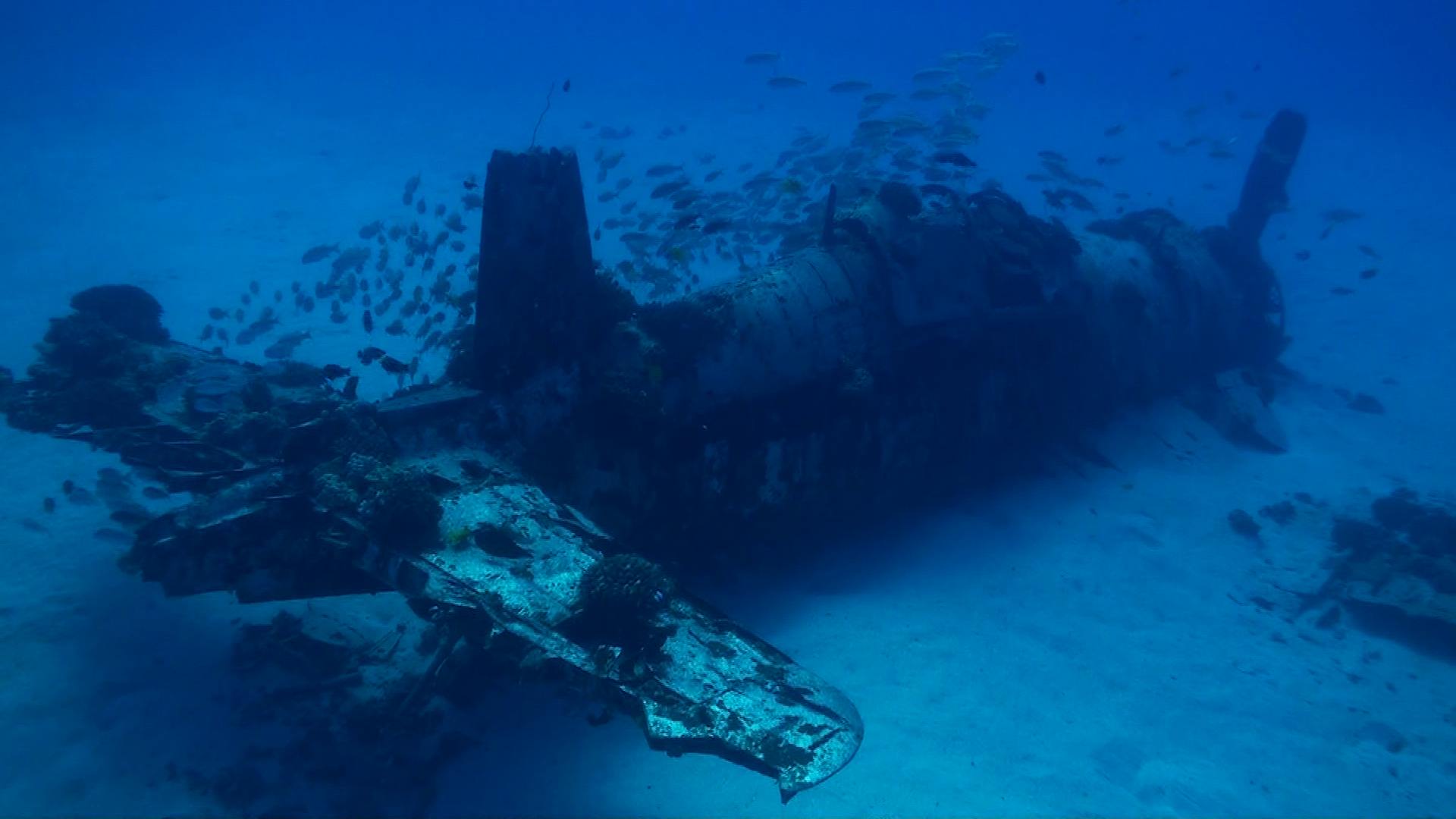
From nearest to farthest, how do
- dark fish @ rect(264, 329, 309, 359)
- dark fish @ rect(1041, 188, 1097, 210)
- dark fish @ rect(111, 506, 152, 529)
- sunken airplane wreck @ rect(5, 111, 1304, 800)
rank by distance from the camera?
sunken airplane wreck @ rect(5, 111, 1304, 800)
dark fish @ rect(111, 506, 152, 529)
dark fish @ rect(264, 329, 309, 359)
dark fish @ rect(1041, 188, 1097, 210)

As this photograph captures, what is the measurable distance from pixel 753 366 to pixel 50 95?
2352 inches

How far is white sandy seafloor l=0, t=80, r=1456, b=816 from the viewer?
6383 millimetres

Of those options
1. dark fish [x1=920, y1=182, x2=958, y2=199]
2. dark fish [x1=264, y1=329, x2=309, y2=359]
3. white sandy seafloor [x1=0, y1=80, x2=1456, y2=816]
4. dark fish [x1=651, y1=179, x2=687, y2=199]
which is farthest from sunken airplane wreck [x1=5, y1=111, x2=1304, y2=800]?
dark fish [x1=651, y1=179, x2=687, y2=199]

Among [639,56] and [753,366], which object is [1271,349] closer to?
[753,366]

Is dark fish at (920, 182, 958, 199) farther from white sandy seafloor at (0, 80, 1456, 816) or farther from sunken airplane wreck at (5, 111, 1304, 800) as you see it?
white sandy seafloor at (0, 80, 1456, 816)

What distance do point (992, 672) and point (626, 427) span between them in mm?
5026

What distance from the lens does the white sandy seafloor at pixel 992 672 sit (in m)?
6.38

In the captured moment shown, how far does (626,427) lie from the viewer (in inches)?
307

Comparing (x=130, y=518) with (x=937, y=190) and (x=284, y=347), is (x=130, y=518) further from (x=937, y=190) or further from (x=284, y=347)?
(x=937, y=190)

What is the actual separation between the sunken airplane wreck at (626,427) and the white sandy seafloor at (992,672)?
1.10m

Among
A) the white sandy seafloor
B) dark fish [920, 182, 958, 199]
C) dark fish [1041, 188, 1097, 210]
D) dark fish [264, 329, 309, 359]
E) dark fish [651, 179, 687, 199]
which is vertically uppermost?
dark fish [1041, 188, 1097, 210]

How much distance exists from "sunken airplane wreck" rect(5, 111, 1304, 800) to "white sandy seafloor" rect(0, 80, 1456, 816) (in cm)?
110

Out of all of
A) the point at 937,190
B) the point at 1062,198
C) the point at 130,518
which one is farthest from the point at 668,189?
the point at 130,518

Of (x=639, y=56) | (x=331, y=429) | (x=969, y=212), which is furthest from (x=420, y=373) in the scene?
(x=639, y=56)
